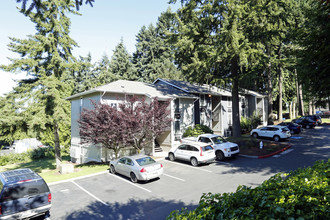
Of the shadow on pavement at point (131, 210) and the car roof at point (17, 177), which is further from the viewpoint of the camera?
the shadow on pavement at point (131, 210)

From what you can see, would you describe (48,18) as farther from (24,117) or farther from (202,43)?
(202,43)

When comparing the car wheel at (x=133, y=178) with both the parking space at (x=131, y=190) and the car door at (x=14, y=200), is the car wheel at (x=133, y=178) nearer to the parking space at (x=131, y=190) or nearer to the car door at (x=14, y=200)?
the parking space at (x=131, y=190)

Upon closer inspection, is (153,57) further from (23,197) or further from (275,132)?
(23,197)

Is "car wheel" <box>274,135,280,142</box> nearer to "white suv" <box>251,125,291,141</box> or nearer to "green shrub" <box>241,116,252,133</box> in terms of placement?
"white suv" <box>251,125,291,141</box>

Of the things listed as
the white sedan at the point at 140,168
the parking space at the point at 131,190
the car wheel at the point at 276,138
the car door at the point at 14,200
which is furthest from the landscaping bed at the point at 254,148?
the car door at the point at 14,200

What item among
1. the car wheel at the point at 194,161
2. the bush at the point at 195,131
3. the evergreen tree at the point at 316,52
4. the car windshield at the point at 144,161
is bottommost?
the car wheel at the point at 194,161

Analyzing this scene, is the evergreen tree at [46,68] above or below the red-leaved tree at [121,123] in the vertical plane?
above

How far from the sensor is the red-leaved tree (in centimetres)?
1623

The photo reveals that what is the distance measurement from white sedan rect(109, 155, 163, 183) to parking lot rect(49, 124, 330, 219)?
453 millimetres

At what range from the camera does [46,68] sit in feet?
63.8

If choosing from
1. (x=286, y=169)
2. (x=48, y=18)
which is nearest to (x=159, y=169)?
(x=286, y=169)

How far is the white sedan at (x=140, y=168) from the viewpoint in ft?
39.8

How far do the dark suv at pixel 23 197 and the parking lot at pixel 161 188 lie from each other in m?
1.11

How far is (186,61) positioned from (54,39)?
1314 centimetres
